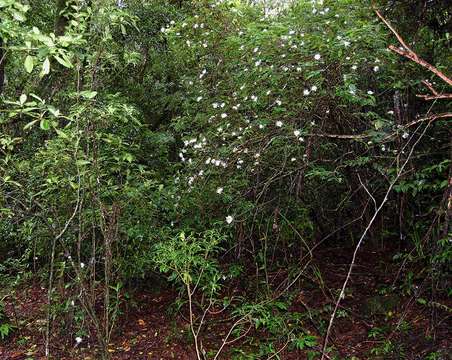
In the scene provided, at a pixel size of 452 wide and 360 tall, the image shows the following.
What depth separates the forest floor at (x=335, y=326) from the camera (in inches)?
142

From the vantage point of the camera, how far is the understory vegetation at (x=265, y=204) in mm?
3676

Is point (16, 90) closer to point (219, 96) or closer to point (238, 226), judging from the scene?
point (219, 96)

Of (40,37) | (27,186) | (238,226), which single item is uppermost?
(40,37)

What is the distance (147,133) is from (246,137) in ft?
11.2

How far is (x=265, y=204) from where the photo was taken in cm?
413

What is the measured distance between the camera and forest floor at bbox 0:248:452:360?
361cm

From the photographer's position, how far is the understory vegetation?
368 centimetres

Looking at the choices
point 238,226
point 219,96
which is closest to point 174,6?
point 219,96

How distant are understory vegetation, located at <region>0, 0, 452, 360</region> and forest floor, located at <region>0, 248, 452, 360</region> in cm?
2

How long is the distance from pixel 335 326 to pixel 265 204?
1.30m

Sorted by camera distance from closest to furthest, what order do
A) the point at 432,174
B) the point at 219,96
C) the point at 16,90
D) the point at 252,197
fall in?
the point at 432,174
the point at 252,197
the point at 219,96
the point at 16,90

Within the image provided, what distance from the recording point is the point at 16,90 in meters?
8.32

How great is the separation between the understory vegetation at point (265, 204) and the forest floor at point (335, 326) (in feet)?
0.06

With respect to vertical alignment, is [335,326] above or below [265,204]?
below
